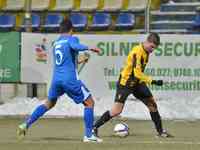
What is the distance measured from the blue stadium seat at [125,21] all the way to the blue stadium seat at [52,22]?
1.91m

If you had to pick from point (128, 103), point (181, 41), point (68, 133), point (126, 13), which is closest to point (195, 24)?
point (126, 13)

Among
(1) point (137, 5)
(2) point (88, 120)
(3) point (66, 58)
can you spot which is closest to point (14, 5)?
(1) point (137, 5)

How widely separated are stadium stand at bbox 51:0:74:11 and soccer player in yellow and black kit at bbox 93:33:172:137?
1387cm

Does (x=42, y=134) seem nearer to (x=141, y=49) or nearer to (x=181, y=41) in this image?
(x=141, y=49)

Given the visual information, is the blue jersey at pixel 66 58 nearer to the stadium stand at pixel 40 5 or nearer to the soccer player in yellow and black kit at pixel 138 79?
the soccer player in yellow and black kit at pixel 138 79

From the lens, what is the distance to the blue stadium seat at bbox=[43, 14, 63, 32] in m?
25.0

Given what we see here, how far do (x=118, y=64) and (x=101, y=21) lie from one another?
6.86 meters

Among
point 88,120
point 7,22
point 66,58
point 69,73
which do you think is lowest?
point 88,120

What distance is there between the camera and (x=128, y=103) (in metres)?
17.2

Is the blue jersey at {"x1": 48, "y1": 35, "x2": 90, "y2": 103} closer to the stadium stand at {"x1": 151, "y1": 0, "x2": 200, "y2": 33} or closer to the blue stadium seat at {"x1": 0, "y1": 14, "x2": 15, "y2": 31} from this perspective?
the stadium stand at {"x1": 151, "y1": 0, "x2": 200, "y2": 33}

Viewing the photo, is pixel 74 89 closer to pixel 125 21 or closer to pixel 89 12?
pixel 125 21

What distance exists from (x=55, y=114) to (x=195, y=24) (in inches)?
300

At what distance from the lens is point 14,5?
2638cm


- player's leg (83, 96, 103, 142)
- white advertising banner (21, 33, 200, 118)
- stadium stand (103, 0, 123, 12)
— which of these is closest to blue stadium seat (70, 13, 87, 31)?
stadium stand (103, 0, 123, 12)
